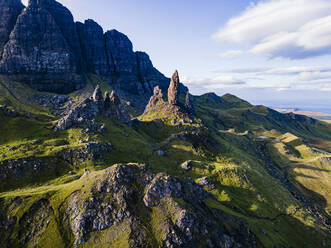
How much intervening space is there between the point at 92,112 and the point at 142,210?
10338cm

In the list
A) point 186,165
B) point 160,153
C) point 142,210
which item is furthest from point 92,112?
point 142,210

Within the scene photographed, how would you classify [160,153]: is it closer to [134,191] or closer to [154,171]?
[154,171]

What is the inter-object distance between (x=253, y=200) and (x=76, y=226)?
106364 mm

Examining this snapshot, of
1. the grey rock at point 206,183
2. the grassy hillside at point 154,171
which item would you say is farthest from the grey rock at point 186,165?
the grey rock at point 206,183

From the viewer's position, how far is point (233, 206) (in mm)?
108750

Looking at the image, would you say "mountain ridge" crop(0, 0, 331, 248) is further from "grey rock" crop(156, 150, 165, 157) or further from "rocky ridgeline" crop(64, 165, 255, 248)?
"grey rock" crop(156, 150, 165, 157)

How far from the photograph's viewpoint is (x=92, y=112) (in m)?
146

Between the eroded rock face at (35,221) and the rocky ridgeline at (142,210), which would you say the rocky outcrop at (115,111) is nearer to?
the rocky ridgeline at (142,210)

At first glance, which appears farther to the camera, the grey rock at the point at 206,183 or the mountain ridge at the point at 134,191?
the grey rock at the point at 206,183

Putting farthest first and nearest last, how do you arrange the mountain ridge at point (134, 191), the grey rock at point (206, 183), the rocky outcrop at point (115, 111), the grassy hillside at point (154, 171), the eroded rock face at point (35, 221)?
the rocky outcrop at point (115, 111)
the grey rock at point (206, 183)
the grassy hillside at point (154, 171)
the mountain ridge at point (134, 191)
the eroded rock face at point (35, 221)

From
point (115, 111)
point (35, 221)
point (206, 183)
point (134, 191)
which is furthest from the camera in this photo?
point (115, 111)

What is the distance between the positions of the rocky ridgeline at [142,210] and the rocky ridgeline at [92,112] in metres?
74.1

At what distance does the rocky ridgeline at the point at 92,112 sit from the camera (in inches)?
5005

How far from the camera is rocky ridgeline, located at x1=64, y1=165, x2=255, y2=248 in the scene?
5691 centimetres
